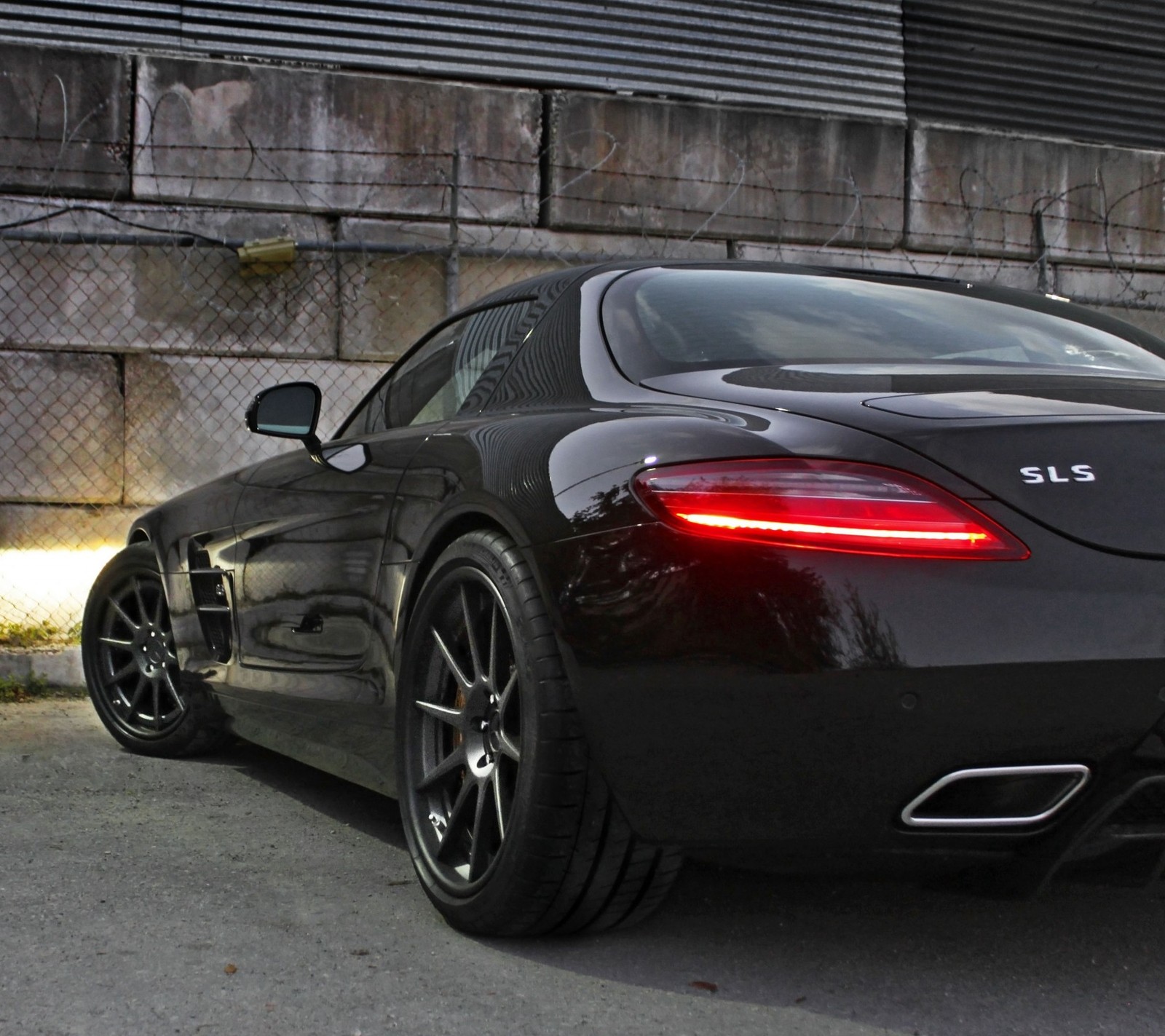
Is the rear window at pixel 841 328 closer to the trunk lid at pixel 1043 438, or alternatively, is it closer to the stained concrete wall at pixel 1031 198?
the trunk lid at pixel 1043 438

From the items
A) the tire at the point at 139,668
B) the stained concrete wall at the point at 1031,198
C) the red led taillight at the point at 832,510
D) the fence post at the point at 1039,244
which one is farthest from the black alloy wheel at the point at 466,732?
the stained concrete wall at the point at 1031,198

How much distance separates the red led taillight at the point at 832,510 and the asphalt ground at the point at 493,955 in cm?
77

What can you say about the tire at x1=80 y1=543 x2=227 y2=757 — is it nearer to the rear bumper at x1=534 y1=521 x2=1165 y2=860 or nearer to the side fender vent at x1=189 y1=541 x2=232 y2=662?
the side fender vent at x1=189 y1=541 x2=232 y2=662

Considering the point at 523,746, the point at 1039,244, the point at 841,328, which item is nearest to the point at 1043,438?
the point at 841,328

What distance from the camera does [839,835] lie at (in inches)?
87.4

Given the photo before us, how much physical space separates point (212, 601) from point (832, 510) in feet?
8.34

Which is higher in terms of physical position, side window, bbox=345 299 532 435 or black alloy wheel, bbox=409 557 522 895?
side window, bbox=345 299 532 435

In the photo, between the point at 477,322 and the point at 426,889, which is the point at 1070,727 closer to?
the point at 426,889

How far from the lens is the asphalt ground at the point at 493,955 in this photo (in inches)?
91.4

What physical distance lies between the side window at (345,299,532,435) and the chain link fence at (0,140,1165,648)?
9.34 feet

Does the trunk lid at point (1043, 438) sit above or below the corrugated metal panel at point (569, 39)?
below

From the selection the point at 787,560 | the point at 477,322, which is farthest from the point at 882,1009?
the point at 477,322

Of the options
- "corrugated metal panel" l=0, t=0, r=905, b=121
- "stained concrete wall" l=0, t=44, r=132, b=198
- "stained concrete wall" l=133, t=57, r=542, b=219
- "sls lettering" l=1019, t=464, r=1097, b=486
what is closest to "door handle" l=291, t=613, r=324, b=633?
"sls lettering" l=1019, t=464, r=1097, b=486

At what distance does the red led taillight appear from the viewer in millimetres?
2129
